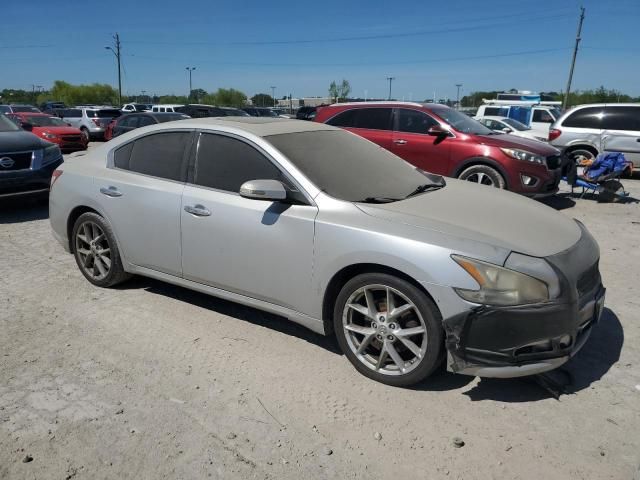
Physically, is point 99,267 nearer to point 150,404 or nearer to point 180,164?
point 180,164

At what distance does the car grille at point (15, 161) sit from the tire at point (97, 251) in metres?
3.55

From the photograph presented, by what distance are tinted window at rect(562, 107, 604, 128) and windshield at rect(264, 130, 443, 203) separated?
9458 millimetres

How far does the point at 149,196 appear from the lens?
4074 mm

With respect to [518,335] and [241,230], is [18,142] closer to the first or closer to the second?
[241,230]

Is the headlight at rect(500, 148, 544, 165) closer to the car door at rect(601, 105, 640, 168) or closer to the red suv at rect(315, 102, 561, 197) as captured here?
the red suv at rect(315, 102, 561, 197)

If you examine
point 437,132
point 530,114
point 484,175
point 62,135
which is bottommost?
point 62,135

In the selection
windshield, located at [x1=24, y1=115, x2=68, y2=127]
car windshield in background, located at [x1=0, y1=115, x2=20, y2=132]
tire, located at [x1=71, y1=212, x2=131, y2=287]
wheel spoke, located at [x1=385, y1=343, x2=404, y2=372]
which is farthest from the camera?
windshield, located at [x1=24, y1=115, x2=68, y2=127]

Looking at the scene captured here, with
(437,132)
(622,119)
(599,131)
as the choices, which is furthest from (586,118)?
(437,132)

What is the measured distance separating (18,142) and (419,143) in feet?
20.5

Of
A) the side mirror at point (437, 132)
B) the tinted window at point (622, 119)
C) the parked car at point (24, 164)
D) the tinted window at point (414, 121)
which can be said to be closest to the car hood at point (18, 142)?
the parked car at point (24, 164)

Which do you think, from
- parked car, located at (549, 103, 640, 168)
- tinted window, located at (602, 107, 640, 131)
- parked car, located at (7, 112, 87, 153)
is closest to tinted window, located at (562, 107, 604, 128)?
parked car, located at (549, 103, 640, 168)

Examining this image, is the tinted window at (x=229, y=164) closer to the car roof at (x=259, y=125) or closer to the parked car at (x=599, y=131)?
the car roof at (x=259, y=125)

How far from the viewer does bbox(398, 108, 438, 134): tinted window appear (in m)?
8.61

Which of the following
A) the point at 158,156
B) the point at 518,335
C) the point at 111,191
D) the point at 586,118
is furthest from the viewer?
the point at 586,118
